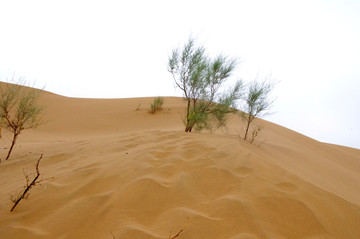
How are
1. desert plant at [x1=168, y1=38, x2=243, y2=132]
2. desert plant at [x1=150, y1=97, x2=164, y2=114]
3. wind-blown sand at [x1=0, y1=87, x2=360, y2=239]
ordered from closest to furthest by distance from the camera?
1. wind-blown sand at [x1=0, y1=87, x2=360, y2=239]
2. desert plant at [x1=168, y1=38, x2=243, y2=132]
3. desert plant at [x1=150, y1=97, x2=164, y2=114]

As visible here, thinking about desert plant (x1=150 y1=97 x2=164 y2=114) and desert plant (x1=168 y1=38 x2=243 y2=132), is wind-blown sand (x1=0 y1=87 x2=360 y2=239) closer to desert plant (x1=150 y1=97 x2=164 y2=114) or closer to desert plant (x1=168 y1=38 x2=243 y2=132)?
desert plant (x1=168 y1=38 x2=243 y2=132)

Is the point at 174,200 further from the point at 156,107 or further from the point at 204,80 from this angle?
the point at 156,107

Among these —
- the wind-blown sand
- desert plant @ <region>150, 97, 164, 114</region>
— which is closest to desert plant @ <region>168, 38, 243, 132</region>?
the wind-blown sand

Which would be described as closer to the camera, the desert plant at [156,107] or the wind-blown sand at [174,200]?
the wind-blown sand at [174,200]

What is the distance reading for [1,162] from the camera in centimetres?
470

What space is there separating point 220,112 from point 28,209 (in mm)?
5655

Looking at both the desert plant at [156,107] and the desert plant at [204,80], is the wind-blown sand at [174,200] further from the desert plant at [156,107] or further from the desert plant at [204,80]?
the desert plant at [156,107]

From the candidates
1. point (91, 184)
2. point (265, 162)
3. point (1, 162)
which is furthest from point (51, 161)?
point (265, 162)

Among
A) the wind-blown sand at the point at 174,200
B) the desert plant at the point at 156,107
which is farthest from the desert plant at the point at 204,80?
the desert plant at the point at 156,107

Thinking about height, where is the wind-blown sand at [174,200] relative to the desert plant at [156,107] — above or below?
below

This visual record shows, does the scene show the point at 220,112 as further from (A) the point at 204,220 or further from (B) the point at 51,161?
(A) the point at 204,220

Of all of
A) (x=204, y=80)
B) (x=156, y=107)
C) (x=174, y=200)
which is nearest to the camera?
(x=174, y=200)

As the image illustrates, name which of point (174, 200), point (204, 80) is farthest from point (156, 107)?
point (174, 200)

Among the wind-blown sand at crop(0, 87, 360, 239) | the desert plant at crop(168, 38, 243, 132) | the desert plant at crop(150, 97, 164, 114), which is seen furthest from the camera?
the desert plant at crop(150, 97, 164, 114)
